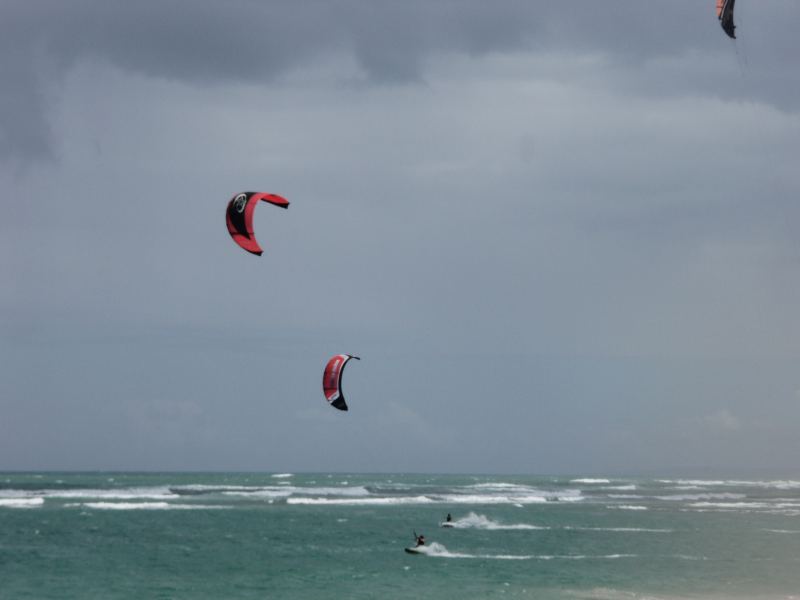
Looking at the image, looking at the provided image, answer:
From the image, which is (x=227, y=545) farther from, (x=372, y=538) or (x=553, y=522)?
(x=553, y=522)

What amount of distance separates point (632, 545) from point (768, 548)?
15.2ft

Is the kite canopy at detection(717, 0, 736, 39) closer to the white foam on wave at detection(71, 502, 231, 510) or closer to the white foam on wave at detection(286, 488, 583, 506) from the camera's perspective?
the white foam on wave at detection(71, 502, 231, 510)

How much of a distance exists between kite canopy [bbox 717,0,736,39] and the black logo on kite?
1128 cm

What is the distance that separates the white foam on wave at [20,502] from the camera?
5691cm

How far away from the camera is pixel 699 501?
7119cm

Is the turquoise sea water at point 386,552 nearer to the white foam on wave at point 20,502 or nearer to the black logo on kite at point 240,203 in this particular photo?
the white foam on wave at point 20,502

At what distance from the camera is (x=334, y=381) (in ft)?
95.9

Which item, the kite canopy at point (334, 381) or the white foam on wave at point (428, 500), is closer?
the kite canopy at point (334, 381)

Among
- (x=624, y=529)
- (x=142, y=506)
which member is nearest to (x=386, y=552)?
(x=624, y=529)

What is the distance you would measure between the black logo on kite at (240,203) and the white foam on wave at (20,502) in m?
38.1

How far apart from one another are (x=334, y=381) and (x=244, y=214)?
6630mm

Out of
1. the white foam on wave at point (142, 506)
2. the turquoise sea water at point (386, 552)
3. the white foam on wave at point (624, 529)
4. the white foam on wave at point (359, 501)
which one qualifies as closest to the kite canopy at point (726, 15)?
the turquoise sea water at point (386, 552)

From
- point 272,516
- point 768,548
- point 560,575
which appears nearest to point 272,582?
point 560,575

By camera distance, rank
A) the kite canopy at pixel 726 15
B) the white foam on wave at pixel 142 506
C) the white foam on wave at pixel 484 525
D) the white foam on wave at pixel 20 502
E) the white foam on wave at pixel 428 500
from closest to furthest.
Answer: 1. the kite canopy at pixel 726 15
2. the white foam on wave at pixel 484 525
3. the white foam on wave at pixel 142 506
4. the white foam on wave at pixel 20 502
5. the white foam on wave at pixel 428 500
